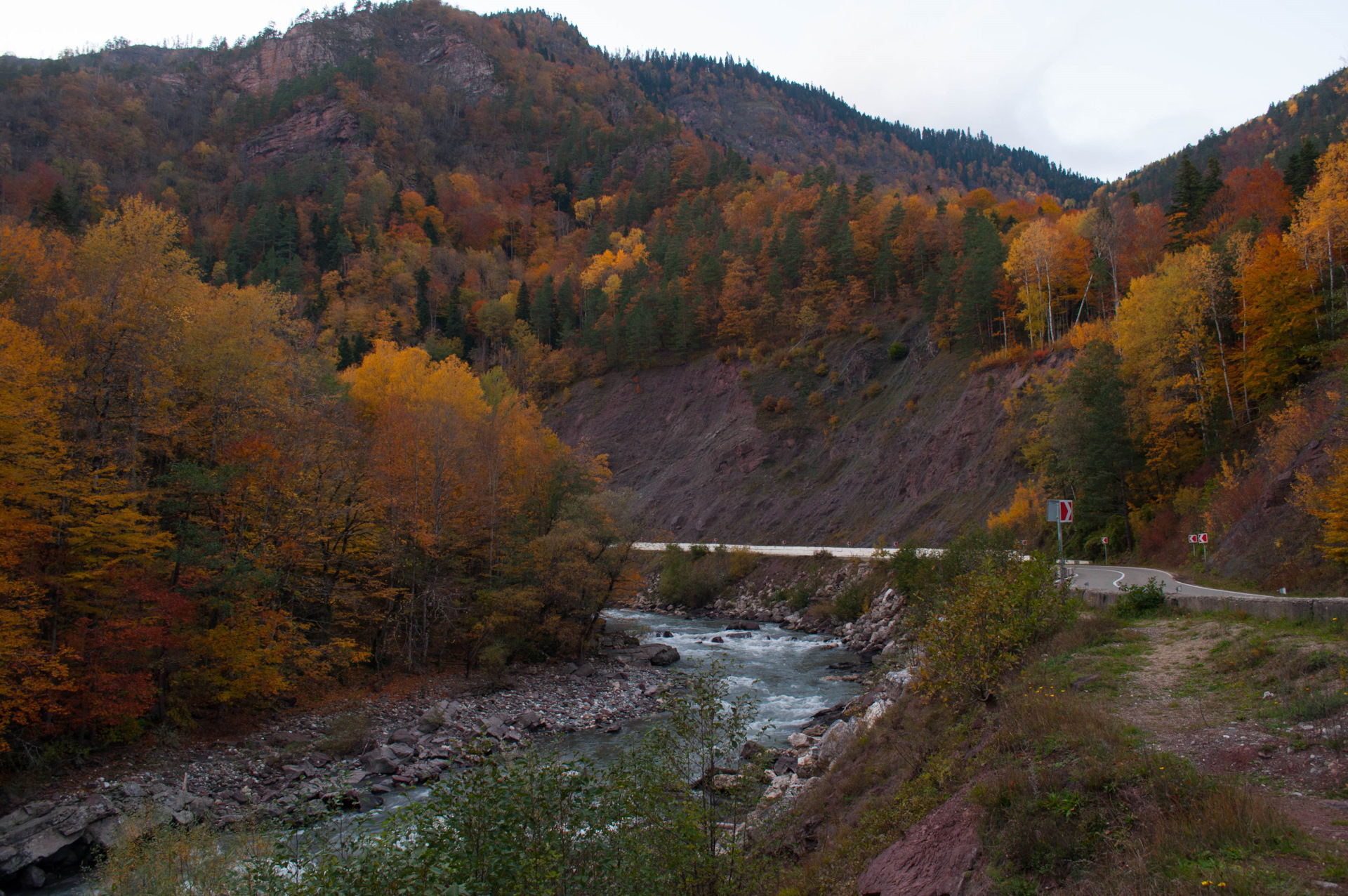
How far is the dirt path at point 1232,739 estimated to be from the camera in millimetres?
6646

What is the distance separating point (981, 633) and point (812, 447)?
53131 millimetres

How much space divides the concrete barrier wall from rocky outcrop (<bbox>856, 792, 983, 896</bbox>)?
9.54 m

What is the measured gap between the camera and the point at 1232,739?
28.1 feet

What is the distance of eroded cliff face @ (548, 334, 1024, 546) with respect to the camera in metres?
51.3

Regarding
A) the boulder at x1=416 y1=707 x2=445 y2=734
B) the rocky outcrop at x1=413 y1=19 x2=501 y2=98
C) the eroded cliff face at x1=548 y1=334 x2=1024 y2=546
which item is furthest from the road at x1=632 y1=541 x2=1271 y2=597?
the rocky outcrop at x1=413 y1=19 x2=501 y2=98

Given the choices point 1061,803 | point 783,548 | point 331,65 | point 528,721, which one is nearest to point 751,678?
point 528,721

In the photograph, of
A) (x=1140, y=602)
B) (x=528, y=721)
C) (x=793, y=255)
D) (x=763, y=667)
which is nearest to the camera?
(x=1140, y=602)

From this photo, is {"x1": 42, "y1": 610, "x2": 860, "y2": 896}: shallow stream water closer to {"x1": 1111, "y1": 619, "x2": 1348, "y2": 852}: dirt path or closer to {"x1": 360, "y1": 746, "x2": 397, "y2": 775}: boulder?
{"x1": 360, "y1": 746, "x2": 397, "y2": 775}: boulder

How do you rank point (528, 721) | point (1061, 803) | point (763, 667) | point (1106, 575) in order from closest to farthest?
point (1061, 803), point (528, 721), point (1106, 575), point (763, 667)

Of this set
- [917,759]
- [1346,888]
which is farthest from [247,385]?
[1346,888]

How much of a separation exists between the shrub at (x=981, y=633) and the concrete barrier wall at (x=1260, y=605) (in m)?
4.48

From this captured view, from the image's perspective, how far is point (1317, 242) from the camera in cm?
3416

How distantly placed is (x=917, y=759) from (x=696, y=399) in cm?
6609

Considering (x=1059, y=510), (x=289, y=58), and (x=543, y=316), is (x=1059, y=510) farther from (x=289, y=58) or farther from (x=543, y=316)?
(x=289, y=58)
